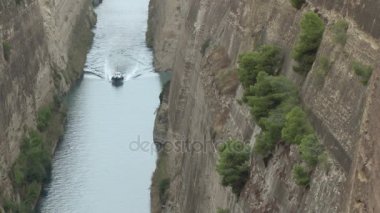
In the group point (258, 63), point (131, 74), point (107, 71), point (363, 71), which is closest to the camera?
point (363, 71)

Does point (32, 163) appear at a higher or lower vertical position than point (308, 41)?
lower

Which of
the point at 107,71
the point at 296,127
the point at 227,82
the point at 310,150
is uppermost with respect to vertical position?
the point at 310,150

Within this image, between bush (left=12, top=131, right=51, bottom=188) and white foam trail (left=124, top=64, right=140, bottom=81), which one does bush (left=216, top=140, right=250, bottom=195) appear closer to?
bush (left=12, top=131, right=51, bottom=188)

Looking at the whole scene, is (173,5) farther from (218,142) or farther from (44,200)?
(218,142)

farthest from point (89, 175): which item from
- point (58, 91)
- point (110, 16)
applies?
point (110, 16)

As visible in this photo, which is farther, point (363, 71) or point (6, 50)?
point (6, 50)

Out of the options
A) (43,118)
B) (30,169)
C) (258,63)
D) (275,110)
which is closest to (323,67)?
(275,110)

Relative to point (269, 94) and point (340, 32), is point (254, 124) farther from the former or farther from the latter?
point (340, 32)
